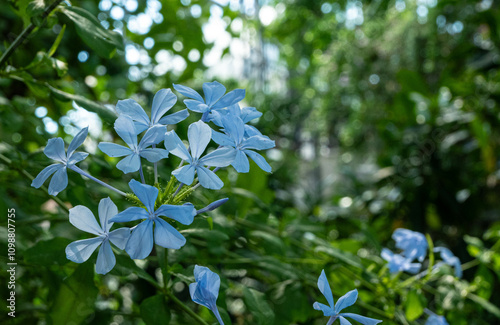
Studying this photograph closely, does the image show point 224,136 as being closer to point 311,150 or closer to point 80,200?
A: point 80,200

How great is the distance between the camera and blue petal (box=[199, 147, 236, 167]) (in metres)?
0.29

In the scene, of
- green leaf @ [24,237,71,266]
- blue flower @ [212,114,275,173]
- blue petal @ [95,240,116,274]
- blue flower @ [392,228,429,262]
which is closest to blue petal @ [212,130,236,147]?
blue flower @ [212,114,275,173]

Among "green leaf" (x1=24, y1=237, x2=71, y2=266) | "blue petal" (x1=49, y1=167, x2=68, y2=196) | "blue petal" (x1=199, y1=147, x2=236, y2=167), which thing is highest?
"blue petal" (x1=199, y1=147, x2=236, y2=167)

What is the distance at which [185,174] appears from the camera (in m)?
A: 0.28

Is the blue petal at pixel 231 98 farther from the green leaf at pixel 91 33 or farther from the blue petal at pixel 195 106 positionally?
the green leaf at pixel 91 33

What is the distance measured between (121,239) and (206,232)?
5.6 inches

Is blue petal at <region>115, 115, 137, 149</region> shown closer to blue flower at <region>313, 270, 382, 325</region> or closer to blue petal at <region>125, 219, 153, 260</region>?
blue petal at <region>125, 219, 153, 260</region>

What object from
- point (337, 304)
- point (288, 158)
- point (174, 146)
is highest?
point (174, 146)

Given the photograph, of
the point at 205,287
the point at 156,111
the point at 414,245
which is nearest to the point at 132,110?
the point at 156,111

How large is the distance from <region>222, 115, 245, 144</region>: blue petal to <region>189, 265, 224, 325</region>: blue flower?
9 centimetres

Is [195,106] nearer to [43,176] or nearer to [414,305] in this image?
[43,176]

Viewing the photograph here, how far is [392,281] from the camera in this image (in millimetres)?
541

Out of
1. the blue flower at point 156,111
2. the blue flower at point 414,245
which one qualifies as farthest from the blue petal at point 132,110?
the blue flower at point 414,245

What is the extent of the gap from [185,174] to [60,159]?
0.32ft
